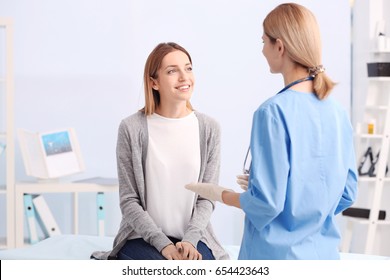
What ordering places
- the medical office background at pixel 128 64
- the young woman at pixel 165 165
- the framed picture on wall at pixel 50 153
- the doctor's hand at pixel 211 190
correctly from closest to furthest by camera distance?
the doctor's hand at pixel 211 190 < the young woman at pixel 165 165 < the framed picture on wall at pixel 50 153 < the medical office background at pixel 128 64

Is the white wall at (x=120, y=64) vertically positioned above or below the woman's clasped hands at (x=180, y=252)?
above

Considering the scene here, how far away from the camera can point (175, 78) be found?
240 cm

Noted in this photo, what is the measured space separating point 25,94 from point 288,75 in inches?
114

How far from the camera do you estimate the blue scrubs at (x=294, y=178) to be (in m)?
1.73

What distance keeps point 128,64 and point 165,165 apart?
2205 mm

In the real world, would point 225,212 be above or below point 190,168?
below

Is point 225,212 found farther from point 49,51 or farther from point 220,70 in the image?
point 49,51

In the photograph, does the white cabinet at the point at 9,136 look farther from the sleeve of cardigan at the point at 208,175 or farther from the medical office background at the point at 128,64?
the sleeve of cardigan at the point at 208,175

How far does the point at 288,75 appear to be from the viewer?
184 centimetres

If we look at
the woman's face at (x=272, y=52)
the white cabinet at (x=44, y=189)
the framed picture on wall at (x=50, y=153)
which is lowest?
the white cabinet at (x=44, y=189)

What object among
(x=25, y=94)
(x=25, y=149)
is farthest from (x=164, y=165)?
(x=25, y=94)

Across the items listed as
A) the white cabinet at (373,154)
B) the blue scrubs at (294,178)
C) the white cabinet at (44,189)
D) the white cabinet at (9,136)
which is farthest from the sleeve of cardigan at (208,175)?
the white cabinet at (373,154)

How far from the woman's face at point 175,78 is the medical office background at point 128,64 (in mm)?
1977

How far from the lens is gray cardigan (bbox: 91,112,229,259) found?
2.35 m
